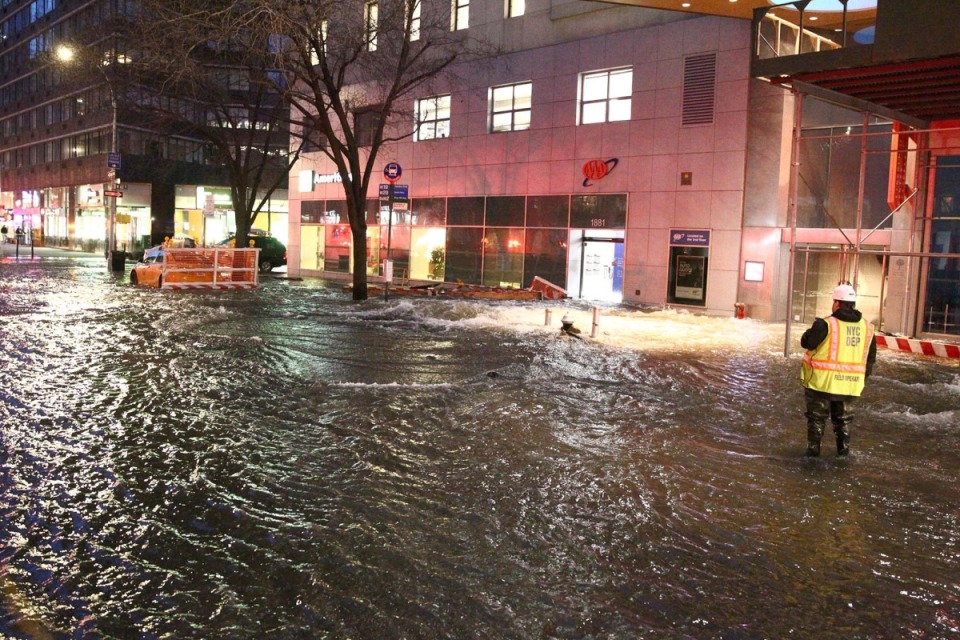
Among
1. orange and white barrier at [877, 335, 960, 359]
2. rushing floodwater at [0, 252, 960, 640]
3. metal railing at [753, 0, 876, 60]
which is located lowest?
rushing floodwater at [0, 252, 960, 640]

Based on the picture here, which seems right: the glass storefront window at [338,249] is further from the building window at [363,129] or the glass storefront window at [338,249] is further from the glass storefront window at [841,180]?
the glass storefront window at [841,180]

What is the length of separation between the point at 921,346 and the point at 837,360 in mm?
8282

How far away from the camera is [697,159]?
23.2 metres

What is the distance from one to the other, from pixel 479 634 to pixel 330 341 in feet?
37.7

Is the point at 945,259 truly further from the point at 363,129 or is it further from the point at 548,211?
the point at 363,129

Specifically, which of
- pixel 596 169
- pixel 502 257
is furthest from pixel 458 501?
pixel 502 257

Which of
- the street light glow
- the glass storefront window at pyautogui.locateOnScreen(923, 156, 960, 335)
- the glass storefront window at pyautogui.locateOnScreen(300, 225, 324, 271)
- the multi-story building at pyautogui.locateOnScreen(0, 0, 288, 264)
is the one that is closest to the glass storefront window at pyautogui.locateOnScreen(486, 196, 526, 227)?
the glass storefront window at pyautogui.locateOnScreen(300, 225, 324, 271)

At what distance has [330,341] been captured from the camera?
15.4 meters

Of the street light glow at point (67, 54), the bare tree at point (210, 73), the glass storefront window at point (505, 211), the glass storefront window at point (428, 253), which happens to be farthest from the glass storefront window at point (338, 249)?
the street light glow at point (67, 54)

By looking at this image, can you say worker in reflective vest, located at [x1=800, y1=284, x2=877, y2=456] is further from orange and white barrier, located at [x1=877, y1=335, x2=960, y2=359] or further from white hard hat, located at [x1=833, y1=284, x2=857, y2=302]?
orange and white barrier, located at [x1=877, y1=335, x2=960, y2=359]

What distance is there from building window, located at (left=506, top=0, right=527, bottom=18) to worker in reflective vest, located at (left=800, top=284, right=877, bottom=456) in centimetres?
2283

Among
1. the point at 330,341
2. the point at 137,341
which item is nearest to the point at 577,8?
the point at 330,341

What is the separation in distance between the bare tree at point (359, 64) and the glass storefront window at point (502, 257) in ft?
16.1

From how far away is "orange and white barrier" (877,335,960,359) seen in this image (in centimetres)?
1428
